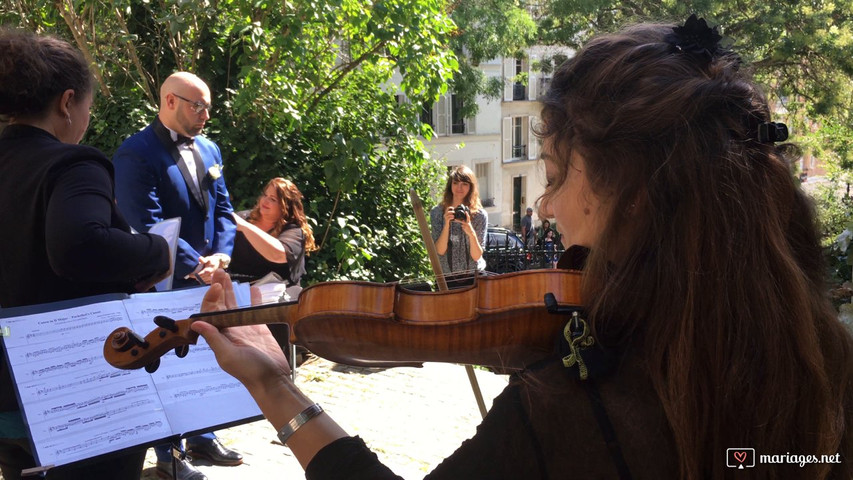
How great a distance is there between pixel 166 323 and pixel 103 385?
39 cm

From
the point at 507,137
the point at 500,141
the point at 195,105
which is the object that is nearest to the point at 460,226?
the point at 195,105

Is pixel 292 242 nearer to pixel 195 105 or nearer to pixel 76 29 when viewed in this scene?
pixel 195 105

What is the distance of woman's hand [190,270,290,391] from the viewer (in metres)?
1.51

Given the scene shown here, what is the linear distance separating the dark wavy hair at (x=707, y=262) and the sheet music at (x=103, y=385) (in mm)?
1267

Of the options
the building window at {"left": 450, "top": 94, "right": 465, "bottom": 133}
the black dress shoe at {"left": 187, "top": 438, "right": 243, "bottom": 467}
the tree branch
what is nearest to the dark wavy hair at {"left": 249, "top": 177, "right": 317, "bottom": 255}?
the black dress shoe at {"left": 187, "top": 438, "right": 243, "bottom": 467}

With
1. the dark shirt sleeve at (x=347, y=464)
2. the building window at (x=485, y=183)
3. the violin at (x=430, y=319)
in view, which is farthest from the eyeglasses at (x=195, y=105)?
the building window at (x=485, y=183)

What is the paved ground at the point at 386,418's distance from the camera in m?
4.23

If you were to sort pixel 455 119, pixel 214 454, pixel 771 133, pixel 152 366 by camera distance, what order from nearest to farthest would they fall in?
pixel 771 133 → pixel 152 366 → pixel 214 454 → pixel 455 119

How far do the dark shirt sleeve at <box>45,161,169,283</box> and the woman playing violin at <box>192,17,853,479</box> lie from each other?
3.61 feet

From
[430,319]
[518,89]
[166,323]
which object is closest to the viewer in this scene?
[430,319]

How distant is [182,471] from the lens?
368 centimetres

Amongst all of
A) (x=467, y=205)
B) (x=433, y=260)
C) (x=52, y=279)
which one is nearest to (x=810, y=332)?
(x=433, y=260)

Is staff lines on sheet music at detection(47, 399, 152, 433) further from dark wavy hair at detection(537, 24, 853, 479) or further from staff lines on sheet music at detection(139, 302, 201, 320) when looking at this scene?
dark wavy hair at detection(537, 24, 853, 479)

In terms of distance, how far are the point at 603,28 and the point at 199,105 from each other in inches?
573
